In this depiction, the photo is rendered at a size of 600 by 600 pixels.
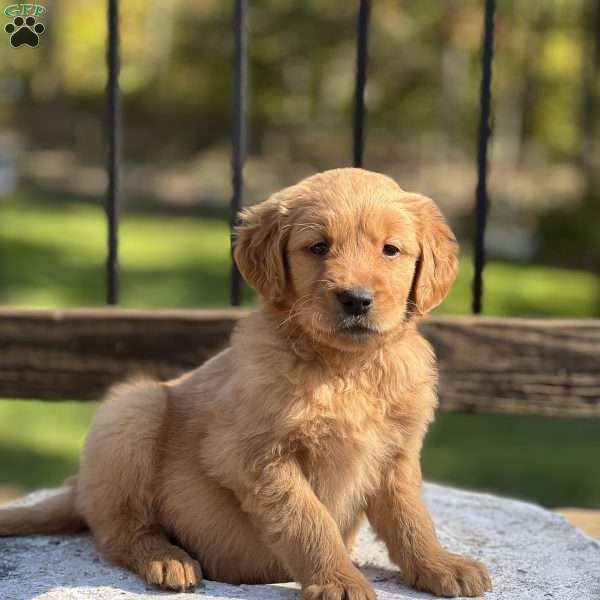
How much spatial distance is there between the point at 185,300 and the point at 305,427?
8.28 m

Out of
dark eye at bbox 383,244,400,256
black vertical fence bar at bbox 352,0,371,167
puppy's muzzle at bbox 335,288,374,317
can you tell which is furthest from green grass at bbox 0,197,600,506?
puppy's muzzle at bbox 335,288,374,317

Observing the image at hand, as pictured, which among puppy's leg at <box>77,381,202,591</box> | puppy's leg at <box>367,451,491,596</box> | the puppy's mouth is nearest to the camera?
the puppy's mouth

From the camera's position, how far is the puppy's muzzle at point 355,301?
2.95m

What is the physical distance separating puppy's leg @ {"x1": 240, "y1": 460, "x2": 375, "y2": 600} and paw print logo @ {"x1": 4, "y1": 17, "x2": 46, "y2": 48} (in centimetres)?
177

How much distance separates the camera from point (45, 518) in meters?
3.55

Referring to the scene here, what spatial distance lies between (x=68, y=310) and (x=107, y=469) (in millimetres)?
814

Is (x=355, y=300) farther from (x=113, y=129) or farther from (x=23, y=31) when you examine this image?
(x=23, y=31)

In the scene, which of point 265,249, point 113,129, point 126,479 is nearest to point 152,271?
point 113,129

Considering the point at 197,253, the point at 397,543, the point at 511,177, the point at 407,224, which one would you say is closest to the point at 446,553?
the point at 397,543

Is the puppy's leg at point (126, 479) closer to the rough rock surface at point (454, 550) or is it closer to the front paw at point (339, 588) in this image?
the rough rock surface at point (454, 550)

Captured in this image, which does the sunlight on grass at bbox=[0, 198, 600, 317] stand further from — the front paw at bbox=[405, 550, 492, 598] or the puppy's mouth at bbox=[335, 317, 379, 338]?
the puppy's mouth at bbox=[335, 317, 379, 338]

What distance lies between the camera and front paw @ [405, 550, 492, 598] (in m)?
3.06

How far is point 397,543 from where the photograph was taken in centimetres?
320

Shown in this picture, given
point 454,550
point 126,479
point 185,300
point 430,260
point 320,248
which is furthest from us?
point 185,300
